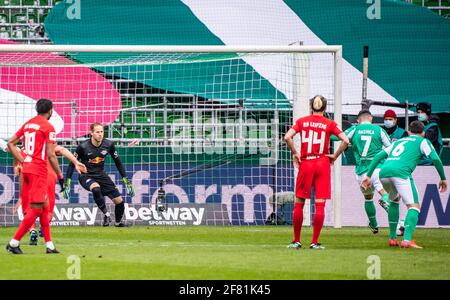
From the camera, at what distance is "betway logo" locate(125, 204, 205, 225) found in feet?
77.2

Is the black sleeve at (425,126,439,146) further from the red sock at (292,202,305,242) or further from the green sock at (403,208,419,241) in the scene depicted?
the red sock at (292,202,305,242)

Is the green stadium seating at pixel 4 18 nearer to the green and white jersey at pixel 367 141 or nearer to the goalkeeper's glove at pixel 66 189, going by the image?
the goalkeeper's glove at pixel 66 189

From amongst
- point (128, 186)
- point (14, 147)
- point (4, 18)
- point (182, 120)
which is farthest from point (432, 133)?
point (4, 18)

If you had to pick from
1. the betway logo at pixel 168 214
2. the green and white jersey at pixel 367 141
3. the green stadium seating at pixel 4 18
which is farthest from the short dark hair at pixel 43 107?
the green stadium seating at pixel 4 18

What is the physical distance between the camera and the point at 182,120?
25.5m

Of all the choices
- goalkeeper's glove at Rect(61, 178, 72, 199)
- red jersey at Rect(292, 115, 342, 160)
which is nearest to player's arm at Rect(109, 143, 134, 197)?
goalkeeper's glove at Rect(61, 178, 72, 199)

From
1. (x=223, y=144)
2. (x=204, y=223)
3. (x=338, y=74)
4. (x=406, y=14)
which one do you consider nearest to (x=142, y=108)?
(x=223, y=144)

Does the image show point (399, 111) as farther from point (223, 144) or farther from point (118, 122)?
point (118, 122)

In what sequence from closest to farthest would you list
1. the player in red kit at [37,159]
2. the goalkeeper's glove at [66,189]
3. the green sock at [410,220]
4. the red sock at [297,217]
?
the player in red kit at [37,159]
the red sock at [297,217]
the green sock at [410,220]
the goalkeeper's glove at [66,189]

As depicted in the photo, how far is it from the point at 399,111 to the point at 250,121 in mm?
4111

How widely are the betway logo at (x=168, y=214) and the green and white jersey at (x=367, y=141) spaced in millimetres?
4720

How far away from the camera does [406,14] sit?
29.3 m

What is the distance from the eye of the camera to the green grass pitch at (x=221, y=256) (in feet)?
39.5

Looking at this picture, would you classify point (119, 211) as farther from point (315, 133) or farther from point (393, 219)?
point (315, 133)
